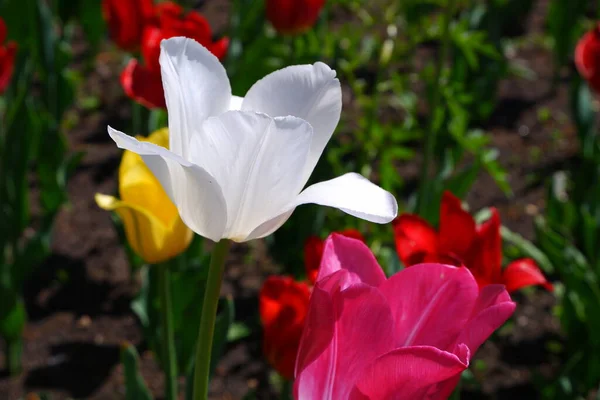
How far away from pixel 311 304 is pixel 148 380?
1.43 metres

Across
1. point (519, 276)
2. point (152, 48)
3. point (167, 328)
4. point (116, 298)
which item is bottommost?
A: point (116, 298)

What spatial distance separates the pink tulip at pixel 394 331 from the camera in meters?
0.59

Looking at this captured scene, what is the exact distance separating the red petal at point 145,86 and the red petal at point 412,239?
0.66 m

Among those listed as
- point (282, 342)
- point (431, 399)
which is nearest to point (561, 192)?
Result: point (282, 342)

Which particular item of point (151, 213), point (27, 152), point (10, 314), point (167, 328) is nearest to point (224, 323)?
point (167, 328)

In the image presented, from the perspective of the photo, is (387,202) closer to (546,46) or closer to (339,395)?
(339,395)

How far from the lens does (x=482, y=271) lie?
3.03 ft

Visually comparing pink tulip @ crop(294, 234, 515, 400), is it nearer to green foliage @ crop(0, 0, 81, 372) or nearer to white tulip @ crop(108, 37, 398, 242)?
Answer: white tulip @ crop(108, 37, 398, 242)

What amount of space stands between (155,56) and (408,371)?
1057mm

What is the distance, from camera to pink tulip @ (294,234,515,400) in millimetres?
588

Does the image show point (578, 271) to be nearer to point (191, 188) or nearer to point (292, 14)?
point (292, 14)

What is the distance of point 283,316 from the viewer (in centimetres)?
105

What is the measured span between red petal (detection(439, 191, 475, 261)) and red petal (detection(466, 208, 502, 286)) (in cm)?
1

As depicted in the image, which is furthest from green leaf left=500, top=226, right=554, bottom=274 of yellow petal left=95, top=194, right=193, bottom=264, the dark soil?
yellow petal left=95, top=194, right=193, bottom=264
